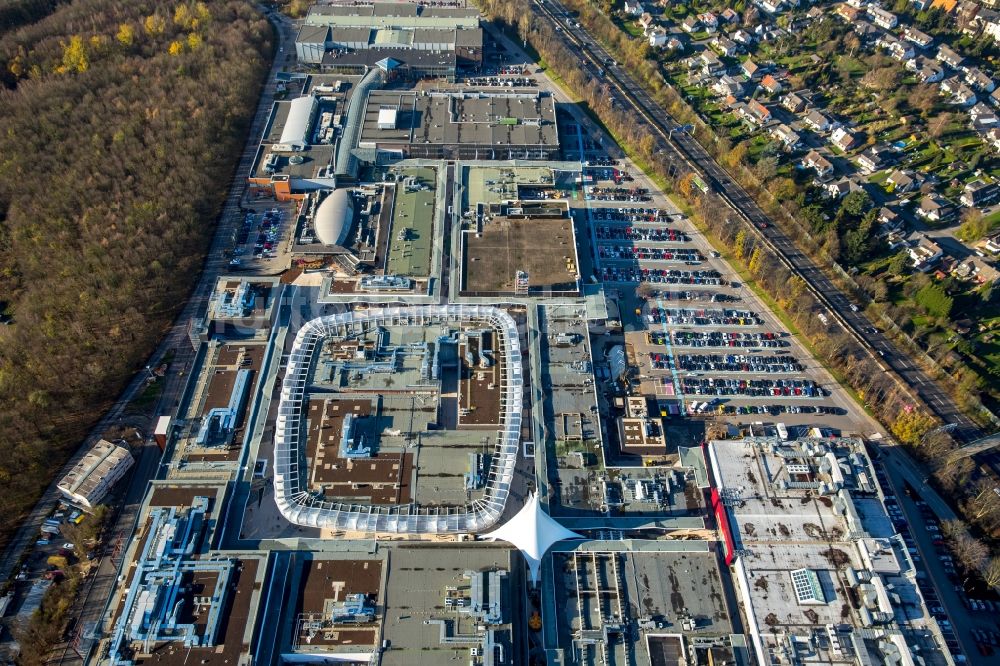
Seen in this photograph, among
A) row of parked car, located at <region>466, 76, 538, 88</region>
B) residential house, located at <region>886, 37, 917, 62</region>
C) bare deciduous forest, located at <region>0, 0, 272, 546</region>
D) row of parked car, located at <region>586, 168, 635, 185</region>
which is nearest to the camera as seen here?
bare deciduous forest, located at <region>0, 0, 272, 546</region>

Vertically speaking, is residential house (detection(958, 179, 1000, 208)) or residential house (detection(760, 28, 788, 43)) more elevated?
residential house (detection(760, 28, 788, 43))

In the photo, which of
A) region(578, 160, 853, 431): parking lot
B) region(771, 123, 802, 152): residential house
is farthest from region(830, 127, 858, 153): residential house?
region(578, 160, 853, 431): parking lot

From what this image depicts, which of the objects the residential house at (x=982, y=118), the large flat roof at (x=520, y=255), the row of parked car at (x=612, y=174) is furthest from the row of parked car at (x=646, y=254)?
the residential house at (x=982, y=118)

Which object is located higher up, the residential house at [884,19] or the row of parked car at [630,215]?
the residential house at [884,19]

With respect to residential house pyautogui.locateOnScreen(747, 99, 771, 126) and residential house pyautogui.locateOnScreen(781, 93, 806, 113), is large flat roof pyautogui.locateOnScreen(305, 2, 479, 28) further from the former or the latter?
residential house pyautogui.locateOnScreen(781, 93, 806, 113)

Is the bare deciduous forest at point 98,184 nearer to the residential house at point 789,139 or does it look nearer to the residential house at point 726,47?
the residential house at point 726,47

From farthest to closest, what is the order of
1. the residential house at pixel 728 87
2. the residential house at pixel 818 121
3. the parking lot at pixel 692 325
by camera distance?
the residential house at pixel 728 87 → the residential house at pixel 818 121 → the parking lot at pixel 692 325
